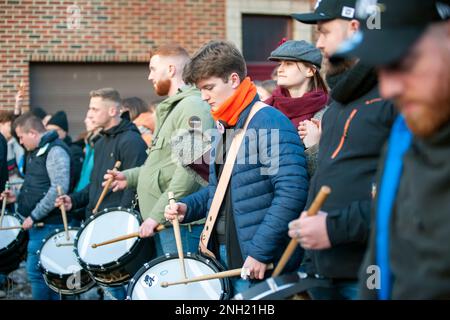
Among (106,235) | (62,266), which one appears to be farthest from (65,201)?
(106,235)

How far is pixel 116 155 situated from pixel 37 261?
1.59 metres

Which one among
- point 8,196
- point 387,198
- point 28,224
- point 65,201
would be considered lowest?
point 28,224

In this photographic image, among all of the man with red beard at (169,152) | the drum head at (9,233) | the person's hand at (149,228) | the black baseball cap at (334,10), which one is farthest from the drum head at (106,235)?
the black baseball cap at (334,10)

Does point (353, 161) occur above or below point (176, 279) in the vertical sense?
above

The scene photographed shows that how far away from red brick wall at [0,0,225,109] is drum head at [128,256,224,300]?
30.1ft

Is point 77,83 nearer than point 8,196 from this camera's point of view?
No

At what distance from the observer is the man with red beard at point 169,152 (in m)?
5.33

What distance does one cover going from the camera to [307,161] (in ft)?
14.1

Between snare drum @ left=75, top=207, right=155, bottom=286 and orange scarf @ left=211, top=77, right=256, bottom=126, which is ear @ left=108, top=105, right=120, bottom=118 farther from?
orange scarf @ left=211, top=77, right=256, bottom=126

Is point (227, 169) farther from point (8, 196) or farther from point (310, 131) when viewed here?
point (8, 196)

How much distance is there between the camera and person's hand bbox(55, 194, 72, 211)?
24.8 ft

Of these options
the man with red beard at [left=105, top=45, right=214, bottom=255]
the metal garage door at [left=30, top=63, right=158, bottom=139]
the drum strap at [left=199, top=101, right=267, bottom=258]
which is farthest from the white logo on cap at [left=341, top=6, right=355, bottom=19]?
the metal garage door at [left=30, top=63, right=158, bottom=139]

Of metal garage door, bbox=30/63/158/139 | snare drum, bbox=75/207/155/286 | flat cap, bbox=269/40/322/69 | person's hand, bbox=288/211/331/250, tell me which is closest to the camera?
person's hand, bbox=288/211/331/250

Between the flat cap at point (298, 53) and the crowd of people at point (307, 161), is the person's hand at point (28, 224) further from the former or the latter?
the flat cap at point (298, 53)
